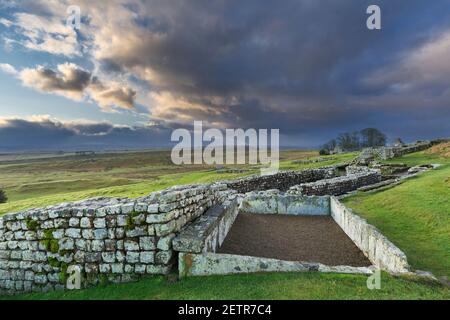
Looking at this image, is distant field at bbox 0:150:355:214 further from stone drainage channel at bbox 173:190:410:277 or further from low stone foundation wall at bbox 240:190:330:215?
stone drainage channel at bbox 173:190:410:277

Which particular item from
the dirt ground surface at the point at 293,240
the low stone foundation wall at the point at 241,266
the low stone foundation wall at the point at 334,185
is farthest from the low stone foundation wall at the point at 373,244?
the low stone foundation wall at the point at 334,185

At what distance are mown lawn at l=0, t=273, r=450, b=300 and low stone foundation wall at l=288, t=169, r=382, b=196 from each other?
1200cm

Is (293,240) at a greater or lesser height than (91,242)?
lesser

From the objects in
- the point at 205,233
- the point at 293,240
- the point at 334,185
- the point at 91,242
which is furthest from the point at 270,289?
the point at 334,185

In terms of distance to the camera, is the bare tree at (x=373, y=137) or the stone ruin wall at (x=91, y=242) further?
the bare tree at (x=373, y=137)

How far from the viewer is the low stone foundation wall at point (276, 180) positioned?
21.6 m

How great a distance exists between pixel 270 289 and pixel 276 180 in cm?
1807

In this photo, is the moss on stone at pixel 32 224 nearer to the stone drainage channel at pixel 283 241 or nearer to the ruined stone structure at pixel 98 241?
the ruined stone structure at pixel 98 241

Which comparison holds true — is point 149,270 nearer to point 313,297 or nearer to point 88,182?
point 313,297

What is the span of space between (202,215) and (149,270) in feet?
10.2

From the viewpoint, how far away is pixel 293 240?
1110 centimetres

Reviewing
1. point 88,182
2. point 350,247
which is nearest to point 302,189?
point 350,247

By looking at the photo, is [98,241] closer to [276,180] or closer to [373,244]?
[373,244]

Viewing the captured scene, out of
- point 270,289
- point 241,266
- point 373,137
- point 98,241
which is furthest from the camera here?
point 373,137
